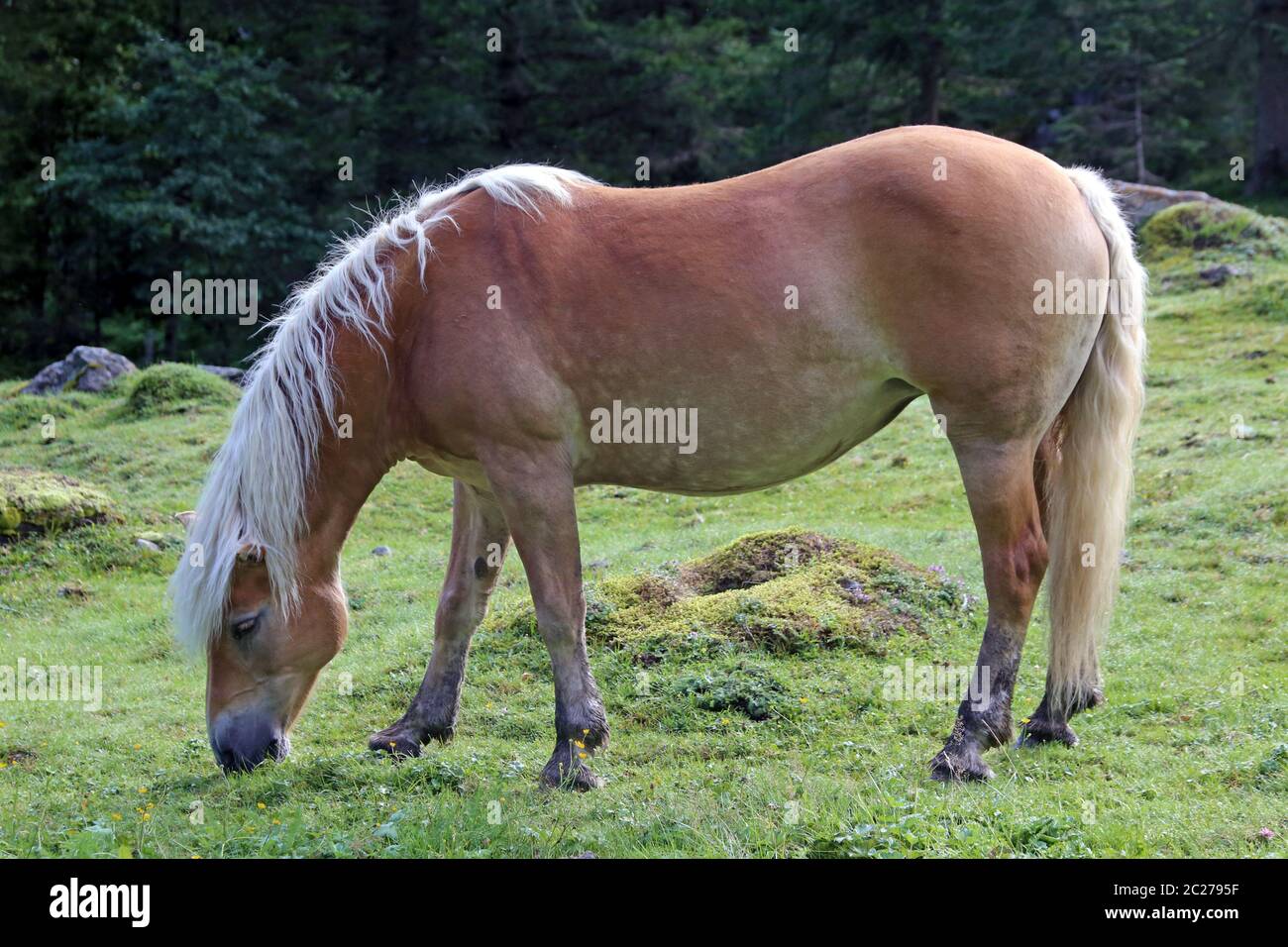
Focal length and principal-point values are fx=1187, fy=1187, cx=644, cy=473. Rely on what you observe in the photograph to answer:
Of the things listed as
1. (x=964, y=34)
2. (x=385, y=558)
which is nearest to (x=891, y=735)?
(x=385, y=558)

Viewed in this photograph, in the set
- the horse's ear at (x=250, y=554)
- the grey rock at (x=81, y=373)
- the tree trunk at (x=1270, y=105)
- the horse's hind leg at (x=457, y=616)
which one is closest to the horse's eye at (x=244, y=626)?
the horse's ear at (x=250, y=554)

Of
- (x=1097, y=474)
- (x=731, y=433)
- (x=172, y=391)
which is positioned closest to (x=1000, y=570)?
(x=1097, y=474)

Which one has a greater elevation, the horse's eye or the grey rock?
the grey rock

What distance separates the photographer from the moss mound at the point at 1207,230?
51.2 ft

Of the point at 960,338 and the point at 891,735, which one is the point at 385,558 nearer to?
the point at 891,735

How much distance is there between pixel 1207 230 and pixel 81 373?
15.2 m

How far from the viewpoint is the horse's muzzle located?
17.1 feet

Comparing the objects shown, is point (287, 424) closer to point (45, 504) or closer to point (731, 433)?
point (731, 433)

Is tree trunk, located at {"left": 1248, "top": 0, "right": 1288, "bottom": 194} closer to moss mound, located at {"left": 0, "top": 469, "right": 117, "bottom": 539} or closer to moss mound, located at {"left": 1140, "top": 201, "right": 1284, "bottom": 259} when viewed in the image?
moss mound, located at {"left": 1140, "top": 201, "right": 1284, "bottom": 259}

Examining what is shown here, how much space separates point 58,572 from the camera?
9680mm

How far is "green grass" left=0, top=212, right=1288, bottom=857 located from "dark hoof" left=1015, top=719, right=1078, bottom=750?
0.09 meters

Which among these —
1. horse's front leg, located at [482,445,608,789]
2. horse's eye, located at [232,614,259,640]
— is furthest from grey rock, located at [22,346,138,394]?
horse's front leg, located at [482,445,608,789]
